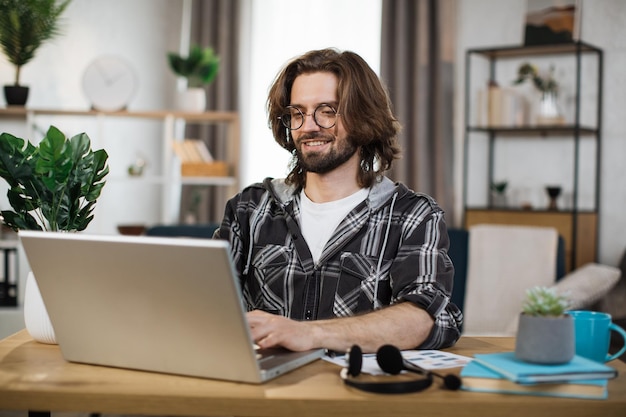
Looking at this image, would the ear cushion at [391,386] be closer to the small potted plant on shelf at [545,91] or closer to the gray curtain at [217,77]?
the small potted plant on shelf at [545,91]

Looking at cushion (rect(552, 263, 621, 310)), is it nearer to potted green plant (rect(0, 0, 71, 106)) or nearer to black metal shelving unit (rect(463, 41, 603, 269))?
black metal shelving unit (rect(463, 41, 603, 269))

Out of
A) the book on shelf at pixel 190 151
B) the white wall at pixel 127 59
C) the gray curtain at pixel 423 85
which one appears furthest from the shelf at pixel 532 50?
the white wall at pixel 127 59

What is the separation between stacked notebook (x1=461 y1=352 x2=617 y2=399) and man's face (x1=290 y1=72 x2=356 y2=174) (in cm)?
87

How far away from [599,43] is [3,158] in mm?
3821

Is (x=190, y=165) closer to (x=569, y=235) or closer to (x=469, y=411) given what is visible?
(x=569, y=235)

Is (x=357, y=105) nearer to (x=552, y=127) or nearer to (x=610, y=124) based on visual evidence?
(x=552, y=127)

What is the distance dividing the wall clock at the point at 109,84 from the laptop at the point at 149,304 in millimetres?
3440

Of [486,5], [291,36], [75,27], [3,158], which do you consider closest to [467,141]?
[486,5]

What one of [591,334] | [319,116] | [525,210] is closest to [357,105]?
[319,116]

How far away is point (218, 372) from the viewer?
4.33 ft

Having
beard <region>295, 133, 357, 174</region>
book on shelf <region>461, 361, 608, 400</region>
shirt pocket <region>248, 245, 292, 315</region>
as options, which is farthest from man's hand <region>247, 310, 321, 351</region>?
beard <region>295, 133, 357, 174</region>

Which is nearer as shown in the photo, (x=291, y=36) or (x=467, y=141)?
(x=467, y=141)

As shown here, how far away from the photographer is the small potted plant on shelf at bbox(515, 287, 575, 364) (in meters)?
1.29

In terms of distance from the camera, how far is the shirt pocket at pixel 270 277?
205cm
